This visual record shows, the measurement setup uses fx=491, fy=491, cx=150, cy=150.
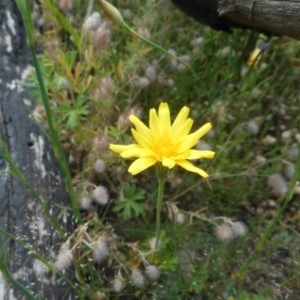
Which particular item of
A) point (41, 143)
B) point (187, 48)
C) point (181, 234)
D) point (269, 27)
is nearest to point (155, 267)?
point (181, 234)

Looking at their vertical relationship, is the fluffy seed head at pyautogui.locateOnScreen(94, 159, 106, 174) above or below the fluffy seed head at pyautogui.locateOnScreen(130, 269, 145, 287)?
above

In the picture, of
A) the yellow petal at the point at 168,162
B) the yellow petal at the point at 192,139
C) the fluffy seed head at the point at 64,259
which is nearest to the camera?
the yellow petal at the point at 168,162

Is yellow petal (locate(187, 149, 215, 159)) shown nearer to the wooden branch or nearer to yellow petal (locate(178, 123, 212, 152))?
yellow petal (locate(178, 123, 212, 152))

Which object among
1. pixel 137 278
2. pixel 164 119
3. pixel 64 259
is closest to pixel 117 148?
pixel 164 119

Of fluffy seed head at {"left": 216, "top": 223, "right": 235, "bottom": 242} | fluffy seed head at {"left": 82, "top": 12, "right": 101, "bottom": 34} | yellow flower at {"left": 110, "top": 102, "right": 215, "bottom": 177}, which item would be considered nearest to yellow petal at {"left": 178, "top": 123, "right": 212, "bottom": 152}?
yellow flower at {"left": 110, "top": 102, "right": 215, "bottom": 177}

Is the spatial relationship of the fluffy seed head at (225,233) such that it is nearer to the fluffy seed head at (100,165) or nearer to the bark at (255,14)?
the fluffy seed head at (100,165)

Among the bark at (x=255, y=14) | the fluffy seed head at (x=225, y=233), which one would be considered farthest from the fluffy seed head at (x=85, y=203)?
the bark at (x=255, y=14)

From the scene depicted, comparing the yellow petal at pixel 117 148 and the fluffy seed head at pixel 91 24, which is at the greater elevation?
the fluffy seed head at pixel 91 24
